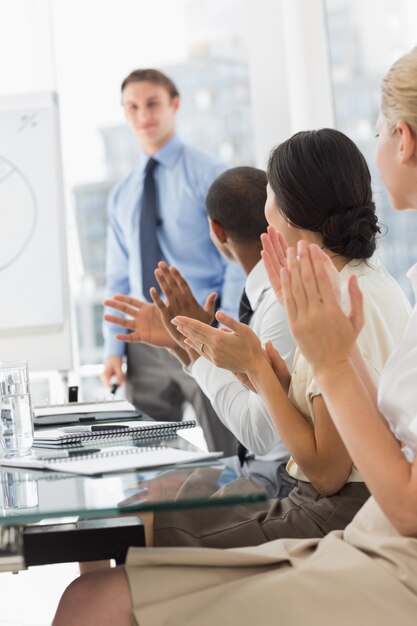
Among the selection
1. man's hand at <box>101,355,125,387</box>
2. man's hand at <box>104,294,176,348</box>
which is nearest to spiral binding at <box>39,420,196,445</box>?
man's hand at <box>104,294,176,348</box>

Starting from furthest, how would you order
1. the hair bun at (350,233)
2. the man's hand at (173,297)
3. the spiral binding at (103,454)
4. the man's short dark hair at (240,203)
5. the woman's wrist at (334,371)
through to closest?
the man's short dark hair at (240,203), the man's hand at (173,297), the hair bun at (350,233), the spiral binding at (103,454), the woman's wrist at (334,371)

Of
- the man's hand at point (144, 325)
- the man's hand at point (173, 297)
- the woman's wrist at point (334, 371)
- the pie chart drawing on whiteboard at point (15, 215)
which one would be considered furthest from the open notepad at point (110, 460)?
the pie chart drawing on whiteboard at point (15, 215)

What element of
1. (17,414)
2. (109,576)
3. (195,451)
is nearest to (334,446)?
(195,451)

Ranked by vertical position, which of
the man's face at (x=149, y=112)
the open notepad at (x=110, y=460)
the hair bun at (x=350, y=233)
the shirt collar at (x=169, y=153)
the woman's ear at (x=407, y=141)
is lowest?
the open notepad at (x=110, y=460)

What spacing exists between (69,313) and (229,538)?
7.57ft

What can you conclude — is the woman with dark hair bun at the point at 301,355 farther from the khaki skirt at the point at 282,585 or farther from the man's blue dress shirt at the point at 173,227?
the man's blue dress shirt at the point at 173,227

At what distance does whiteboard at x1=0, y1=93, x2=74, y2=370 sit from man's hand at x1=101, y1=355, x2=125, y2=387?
0.15 meters

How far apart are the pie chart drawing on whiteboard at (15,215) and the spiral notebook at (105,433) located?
204 centimetres

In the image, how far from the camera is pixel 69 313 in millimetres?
3793

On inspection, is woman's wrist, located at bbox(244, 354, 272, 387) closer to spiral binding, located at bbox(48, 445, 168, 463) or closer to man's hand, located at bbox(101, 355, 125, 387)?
spiral binding, located at bbox(48, 445, 168, 463)

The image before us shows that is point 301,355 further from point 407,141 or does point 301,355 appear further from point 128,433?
point 407,141

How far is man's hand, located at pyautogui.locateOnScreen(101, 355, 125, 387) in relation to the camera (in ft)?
12.5

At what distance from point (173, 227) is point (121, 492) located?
2661mm

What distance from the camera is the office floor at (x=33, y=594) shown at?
2768 millimetres
